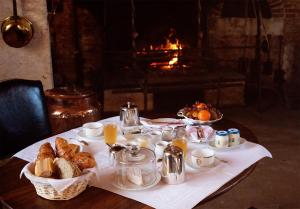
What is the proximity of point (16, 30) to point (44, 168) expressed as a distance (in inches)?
88.0

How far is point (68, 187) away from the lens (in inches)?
57.6

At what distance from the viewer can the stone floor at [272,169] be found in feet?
9.68

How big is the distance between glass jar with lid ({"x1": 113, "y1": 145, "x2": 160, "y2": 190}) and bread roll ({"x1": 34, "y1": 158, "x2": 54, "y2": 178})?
0.27 metres

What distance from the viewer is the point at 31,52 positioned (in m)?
3.59

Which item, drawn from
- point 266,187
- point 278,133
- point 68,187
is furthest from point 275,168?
point 68,187

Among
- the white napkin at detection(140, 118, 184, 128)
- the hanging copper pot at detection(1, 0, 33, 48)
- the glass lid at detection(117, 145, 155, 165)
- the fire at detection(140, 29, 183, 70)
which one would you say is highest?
the hanging copper pot at detection(1, 0, 33, 48)

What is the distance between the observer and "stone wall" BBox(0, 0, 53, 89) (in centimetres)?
350

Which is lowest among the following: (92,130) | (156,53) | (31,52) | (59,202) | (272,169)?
(272,169)

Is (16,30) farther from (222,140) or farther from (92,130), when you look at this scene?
(222,140)

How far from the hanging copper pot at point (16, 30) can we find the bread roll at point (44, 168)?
6.98ft

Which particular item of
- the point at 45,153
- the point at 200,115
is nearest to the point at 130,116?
the point at 200,115

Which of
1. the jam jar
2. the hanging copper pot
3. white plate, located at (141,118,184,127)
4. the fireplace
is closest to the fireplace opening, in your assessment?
the fireplace

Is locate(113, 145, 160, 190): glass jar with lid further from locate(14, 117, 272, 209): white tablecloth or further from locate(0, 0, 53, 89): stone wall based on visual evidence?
locate(0, 0, 53, 89): stone wall

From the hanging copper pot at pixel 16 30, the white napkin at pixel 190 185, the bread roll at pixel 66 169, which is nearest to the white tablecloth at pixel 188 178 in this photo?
the white napkin at pixel 190 185
